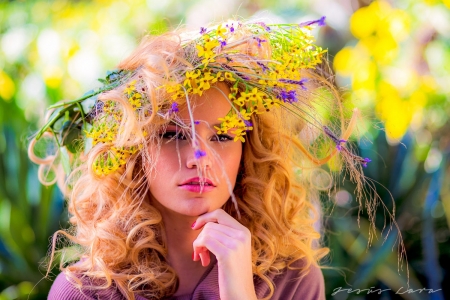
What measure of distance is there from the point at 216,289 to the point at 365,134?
1321 mm

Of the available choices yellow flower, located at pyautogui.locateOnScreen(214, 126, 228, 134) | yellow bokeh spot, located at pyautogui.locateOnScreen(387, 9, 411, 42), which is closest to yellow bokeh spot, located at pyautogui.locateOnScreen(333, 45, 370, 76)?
yellow bokeh spot, located at pyautogui.locateOnScreen(387, 9, 411, 42)

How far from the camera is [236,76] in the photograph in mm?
1830

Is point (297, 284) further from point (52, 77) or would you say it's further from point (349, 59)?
point (52, 77)

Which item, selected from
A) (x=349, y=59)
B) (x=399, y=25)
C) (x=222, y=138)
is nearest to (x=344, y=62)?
(x=349, y=59)

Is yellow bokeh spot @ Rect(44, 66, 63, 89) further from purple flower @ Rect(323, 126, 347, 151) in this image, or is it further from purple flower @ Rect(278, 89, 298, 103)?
purple flower @ Rect(323, 126, 347, 151)

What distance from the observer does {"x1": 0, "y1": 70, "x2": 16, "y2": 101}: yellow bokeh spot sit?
11.3 ft

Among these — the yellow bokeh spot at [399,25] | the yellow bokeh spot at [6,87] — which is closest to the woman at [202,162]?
the yellow bokeh spot at [6,87]

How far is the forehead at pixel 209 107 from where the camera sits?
188 centimetres

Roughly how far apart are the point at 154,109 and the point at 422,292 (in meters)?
2.08

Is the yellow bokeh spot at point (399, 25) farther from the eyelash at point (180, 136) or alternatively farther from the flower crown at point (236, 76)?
the eyelash at point (180, 136)

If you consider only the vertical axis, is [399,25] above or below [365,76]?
above

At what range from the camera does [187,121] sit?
6.12 ft

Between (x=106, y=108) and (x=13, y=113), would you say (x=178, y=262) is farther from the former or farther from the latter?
(x=13, y=113)

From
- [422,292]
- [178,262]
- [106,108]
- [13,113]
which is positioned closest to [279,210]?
[178,262]
